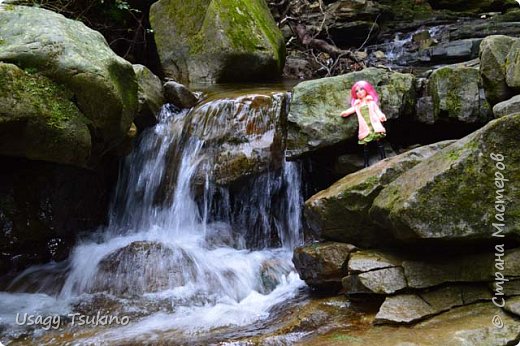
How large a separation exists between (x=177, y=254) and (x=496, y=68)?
415cm

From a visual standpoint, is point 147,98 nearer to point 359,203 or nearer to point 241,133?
point 241,133

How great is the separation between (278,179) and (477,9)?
1345 centimetres

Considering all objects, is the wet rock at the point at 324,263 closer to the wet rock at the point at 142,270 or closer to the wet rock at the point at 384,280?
the wet rock at the point at 384,280

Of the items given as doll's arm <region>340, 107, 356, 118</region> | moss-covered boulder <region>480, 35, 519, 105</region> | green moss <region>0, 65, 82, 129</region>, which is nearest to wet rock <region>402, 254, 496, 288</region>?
moss-covered boulder <region>480, 35, 519, 105</region>

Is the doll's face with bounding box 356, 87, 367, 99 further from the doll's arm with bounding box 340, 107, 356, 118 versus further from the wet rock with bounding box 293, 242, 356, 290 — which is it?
the wet rock with bounding box 293, 242, 356, 290

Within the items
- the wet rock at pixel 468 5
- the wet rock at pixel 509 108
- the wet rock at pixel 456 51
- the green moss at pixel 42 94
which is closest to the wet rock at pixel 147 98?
the green moss at pixel 42 94

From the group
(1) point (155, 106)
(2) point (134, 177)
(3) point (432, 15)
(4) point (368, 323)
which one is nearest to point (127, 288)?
(2) point (134, 177)

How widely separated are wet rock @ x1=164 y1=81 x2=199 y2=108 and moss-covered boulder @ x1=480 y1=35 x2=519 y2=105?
4.41 metres

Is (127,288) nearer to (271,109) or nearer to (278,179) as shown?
(278,179)

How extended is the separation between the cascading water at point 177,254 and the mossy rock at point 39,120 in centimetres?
145

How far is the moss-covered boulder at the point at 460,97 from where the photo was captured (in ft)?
18.5

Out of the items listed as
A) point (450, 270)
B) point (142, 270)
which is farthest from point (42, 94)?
point (450, 270)

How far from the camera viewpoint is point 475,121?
18.6 ft

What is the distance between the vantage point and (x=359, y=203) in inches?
169
